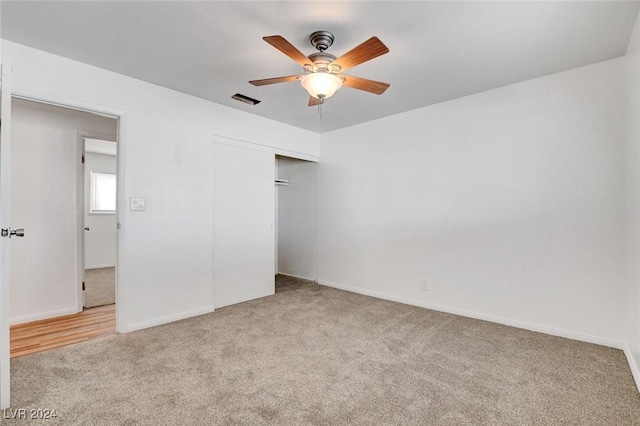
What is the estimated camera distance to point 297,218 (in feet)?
17.4

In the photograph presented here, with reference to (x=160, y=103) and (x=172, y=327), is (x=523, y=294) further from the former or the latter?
(x=160, y=103)

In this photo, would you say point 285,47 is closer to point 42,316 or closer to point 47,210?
point 47,210

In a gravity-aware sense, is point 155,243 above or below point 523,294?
above

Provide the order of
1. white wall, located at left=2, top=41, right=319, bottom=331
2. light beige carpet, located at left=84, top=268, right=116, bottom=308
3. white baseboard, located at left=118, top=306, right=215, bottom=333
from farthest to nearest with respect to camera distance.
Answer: light beige carpet, located at left=84, top=268, right=116, bottom=308 < white baseboard, located at left=118, top=306, right=215, bottom=333 < white wall, located at left=2, top=41, right=319, bottom=331

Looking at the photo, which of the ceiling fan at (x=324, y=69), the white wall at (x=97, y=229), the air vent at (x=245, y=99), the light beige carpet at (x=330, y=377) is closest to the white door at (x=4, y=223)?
the light beige carpet at (x=330, y=377)

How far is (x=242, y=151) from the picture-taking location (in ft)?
12.8

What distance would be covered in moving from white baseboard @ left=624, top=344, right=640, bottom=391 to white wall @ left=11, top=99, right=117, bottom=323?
510 centimetres

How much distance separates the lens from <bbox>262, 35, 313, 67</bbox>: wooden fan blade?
1.70 metres

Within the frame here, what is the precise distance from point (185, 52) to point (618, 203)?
3.75 metres

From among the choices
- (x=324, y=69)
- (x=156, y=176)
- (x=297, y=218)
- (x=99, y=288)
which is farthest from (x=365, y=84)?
(x=99, y=288)

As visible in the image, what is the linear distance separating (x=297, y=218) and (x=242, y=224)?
1.50m

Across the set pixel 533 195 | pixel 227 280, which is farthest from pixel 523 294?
pixel 227 280

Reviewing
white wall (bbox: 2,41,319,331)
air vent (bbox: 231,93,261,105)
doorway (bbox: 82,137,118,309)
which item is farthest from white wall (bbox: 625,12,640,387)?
doorway (bbox: 82,137,118,309)

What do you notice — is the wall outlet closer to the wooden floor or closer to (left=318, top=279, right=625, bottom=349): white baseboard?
(left=318, top=279, right=625, bottom=349): white baseboard
